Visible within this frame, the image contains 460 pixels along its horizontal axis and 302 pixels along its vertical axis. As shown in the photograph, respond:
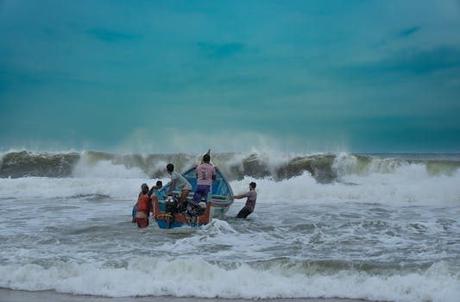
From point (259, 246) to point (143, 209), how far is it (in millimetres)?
3802

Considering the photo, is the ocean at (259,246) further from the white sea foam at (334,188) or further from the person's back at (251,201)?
the person's back at (251,201)

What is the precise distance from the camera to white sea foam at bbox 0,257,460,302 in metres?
7.45

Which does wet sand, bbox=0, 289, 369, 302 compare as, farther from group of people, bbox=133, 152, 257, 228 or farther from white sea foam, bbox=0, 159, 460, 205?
white sea foam, bbox=0, 159, 460, 205

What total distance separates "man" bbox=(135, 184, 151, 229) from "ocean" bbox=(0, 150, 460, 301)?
291 millimetres

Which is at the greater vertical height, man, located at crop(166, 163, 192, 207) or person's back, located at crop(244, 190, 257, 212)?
man, located at crop(166, 163, 192, 207)

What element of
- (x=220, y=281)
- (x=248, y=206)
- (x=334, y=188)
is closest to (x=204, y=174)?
(x=248, y=206)

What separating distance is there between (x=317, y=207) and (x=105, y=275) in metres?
11.7

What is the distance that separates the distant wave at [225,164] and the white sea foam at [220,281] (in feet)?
68.3

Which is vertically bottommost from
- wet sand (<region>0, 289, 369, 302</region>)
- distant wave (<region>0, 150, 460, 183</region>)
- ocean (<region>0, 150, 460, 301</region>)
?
wet sand (<region>0, 289, 369, 302</region>)

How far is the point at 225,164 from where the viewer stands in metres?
33.6

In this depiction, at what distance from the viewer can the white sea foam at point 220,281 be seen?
293 inches

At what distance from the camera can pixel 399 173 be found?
92.4 ft

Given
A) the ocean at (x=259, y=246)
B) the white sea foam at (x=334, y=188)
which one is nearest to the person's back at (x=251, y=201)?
the ocean at (x=259, y=246)

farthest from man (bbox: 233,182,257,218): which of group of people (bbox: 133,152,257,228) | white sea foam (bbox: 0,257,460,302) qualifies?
white sea foam (bbox: 0,257,460,302)
